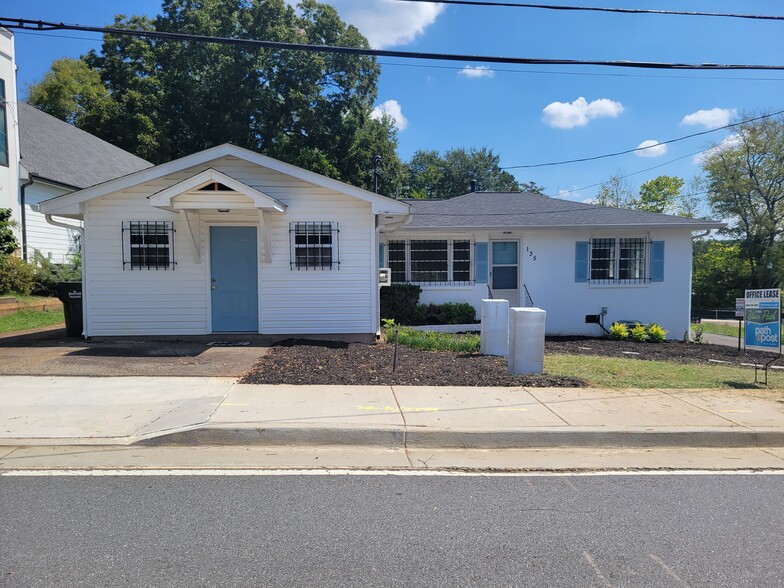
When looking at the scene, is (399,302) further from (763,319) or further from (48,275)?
(48,275)

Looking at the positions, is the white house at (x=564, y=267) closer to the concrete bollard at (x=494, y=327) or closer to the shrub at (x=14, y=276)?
the concrete bollard at (x=494, y=327)

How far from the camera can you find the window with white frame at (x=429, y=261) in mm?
15281

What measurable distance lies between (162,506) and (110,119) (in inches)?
1378

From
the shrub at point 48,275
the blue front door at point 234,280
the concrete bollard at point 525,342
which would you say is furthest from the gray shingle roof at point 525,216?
the shrub at point 48,275

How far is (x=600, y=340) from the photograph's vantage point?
47.2 feet

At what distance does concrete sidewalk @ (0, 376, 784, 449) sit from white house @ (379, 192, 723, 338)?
7980 mm

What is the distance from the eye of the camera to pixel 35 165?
700 inches

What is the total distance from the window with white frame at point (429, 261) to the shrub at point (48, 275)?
→ 9035mm

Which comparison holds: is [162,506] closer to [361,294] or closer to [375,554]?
[375,554]

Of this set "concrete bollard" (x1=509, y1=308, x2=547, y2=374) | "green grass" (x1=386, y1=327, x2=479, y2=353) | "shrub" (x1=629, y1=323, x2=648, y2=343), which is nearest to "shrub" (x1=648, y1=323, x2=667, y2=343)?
"shrub" (x1=629, y1=323, x2=648, y2=343)

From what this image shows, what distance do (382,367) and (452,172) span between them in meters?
44.9

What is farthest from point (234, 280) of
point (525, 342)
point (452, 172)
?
point (452, 172)

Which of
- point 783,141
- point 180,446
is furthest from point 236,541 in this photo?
point 783,141

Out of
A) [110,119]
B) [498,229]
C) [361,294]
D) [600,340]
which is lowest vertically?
[600,340]
